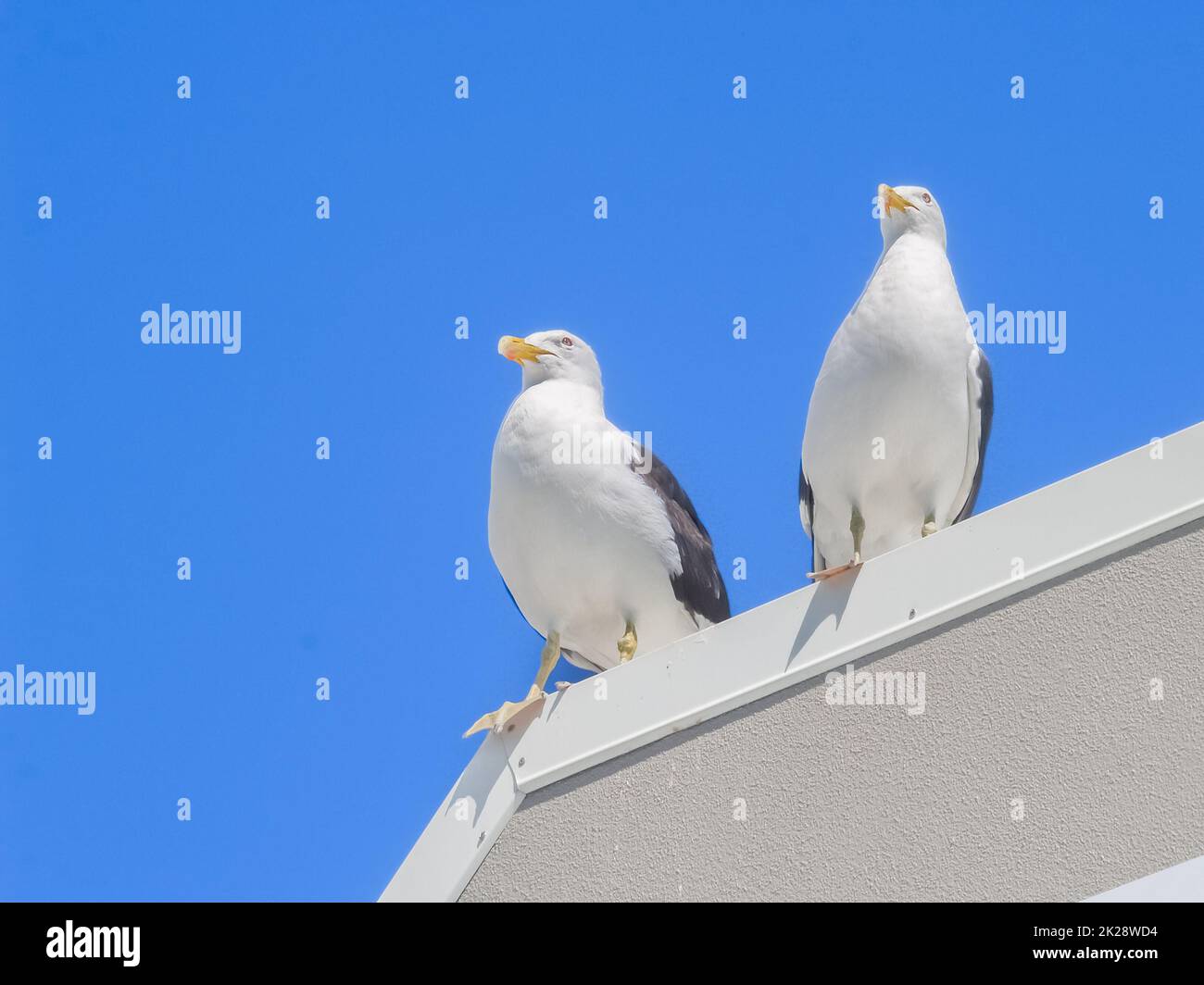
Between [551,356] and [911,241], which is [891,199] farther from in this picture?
[551,356]

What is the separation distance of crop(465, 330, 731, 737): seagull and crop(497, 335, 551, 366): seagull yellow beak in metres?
0.39

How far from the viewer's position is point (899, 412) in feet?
21.4

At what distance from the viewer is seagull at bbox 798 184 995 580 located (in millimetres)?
6520

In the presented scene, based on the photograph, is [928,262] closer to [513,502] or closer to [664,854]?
[513,502]

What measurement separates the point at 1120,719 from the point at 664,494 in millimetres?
2721

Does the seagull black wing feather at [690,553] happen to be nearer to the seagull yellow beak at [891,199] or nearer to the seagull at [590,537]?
the seagull at [590,537]

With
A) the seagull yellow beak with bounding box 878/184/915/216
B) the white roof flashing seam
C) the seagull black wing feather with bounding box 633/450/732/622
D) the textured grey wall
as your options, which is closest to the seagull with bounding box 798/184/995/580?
the seagull yellow beak with bounding box 878/184/915/216

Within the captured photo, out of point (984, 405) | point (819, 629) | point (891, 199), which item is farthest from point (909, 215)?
point (819, 629)

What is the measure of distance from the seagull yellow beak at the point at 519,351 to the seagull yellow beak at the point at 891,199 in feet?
5.48

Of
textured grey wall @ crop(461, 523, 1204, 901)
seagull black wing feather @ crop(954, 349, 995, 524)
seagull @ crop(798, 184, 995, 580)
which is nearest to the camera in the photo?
textured grey wall @ crop(461, 523, 1204, 901)

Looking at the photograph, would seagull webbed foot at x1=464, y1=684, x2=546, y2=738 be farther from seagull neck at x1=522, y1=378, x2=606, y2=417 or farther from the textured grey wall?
seagull neck at x1=522, y1=378, x2=606, y2=417

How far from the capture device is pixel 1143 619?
4.69 metres
